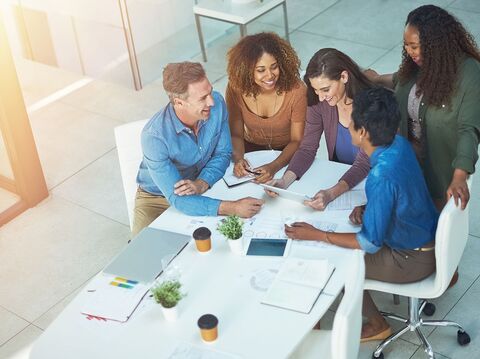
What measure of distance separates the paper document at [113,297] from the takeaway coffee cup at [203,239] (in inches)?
11.0

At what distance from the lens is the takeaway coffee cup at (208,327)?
2.78 meters

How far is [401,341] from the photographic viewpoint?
12.2 feet

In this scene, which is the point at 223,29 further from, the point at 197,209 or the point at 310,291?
the point at 310,291

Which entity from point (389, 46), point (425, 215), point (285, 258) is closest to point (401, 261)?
point (425, 215)

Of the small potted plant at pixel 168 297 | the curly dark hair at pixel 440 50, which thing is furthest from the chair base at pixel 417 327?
the small potted plant at pixel 168 297

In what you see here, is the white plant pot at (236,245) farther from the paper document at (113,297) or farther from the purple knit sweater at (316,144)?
the purple knit sweater at (316,144)

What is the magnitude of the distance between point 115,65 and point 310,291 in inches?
152

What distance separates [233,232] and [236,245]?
0.06 m

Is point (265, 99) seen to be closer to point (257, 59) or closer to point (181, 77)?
point (257, 59)

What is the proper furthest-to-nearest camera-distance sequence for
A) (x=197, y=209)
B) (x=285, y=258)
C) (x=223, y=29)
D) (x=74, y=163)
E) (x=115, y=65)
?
(x=223, y=29), (x=115, y=65), (x=74, y=163), (x=197, y=209), (x=285, y=258)

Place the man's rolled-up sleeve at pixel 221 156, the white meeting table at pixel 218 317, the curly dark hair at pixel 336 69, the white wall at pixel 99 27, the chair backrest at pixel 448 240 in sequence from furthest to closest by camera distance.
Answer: the white wall at pixel 99 27
the man's rolled-up sleeve at pixel 221 156
the curly dark hair at pixel 336 69
the chair backrest at pixel 448 240
the white meeting table at pixel 218 317

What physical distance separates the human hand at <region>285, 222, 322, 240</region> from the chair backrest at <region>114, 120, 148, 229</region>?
1042 millimetres

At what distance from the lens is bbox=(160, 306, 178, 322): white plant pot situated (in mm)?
2891

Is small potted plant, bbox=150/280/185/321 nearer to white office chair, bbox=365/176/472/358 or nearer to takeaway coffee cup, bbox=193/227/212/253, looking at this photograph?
takeaway coffee cup, bbox=193/227/212/253
